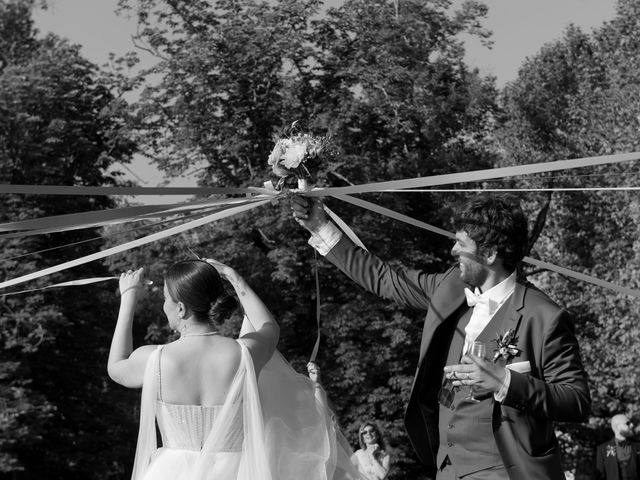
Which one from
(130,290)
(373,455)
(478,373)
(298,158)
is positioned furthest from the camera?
(373,455)

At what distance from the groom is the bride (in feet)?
2.21

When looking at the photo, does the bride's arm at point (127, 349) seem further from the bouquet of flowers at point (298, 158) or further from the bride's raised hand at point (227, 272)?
the bouquet of flowers at point (298, 158)

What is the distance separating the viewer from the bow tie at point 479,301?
15.7ft

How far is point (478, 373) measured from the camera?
4000mm

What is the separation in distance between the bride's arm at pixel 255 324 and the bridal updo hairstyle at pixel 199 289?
116 mm

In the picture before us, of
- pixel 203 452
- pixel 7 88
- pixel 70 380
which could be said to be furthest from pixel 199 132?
pixel 203 452

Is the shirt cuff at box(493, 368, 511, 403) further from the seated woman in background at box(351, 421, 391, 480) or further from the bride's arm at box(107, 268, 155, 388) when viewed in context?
the seated woman in background at box(351, 421, 391, 480)

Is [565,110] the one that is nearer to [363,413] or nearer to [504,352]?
[363,413]

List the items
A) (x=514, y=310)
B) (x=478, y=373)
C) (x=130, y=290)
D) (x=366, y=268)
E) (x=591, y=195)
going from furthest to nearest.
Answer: (x=591, y=195) < (x=366, y=268) < (x=130, y=290) < (x=514, y=310) < (x=478, y=373)

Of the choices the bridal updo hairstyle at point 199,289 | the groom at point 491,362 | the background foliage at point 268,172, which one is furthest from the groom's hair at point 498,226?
the background foliage at point 268,172

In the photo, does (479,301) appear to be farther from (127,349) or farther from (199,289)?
(127,349)

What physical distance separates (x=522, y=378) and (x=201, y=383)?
141 centimetres

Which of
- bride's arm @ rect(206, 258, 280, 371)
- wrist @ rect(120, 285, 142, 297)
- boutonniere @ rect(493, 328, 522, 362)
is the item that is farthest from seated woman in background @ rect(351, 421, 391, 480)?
boutonniere @ rect(493, 328, 522, 362)

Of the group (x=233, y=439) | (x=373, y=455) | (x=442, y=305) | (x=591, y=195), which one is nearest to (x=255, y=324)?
(x=233, y=439)
